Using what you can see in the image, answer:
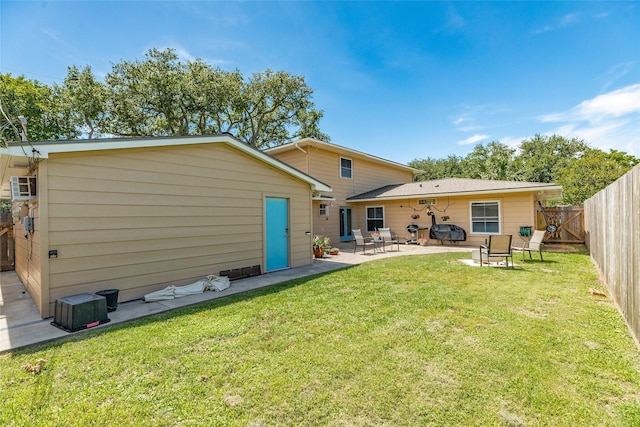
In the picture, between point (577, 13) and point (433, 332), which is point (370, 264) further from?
point (577, 13)

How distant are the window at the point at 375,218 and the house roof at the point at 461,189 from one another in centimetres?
84

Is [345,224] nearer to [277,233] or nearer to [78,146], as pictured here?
[277,233]

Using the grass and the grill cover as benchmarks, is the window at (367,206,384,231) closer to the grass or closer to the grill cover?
the grill cover

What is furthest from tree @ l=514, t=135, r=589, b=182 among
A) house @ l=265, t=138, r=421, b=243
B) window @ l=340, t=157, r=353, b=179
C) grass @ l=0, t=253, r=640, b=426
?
grass @ l=0, t=253, r=640, b=426

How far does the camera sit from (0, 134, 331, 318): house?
4.51 metres

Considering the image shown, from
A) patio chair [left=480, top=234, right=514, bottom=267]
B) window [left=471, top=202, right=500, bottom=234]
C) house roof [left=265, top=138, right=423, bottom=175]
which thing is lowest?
patio chair [left=480, top=234, right=514, bottom=267]

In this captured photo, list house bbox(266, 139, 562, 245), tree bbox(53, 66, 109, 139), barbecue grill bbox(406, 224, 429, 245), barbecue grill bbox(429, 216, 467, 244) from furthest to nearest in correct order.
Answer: tree bbox(53, 66, 109, 139) < barbecue grill bbox(406, 224, 429, 245) < barbecue grill bbox(429, 216, 467, 244) < house bbox(266, 139, 562, 245)

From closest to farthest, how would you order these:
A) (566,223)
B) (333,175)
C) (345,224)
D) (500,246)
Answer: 1. (500,246)
2. (566,223)
3. (333,175)
4. (345,224)

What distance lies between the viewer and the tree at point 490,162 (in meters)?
27.8

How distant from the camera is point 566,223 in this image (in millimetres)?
13539

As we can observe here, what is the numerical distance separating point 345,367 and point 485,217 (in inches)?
468

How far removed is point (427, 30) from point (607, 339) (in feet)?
37.4

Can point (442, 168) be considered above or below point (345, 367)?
above

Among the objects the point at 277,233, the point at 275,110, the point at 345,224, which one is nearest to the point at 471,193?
Answer: the point at 345,224
